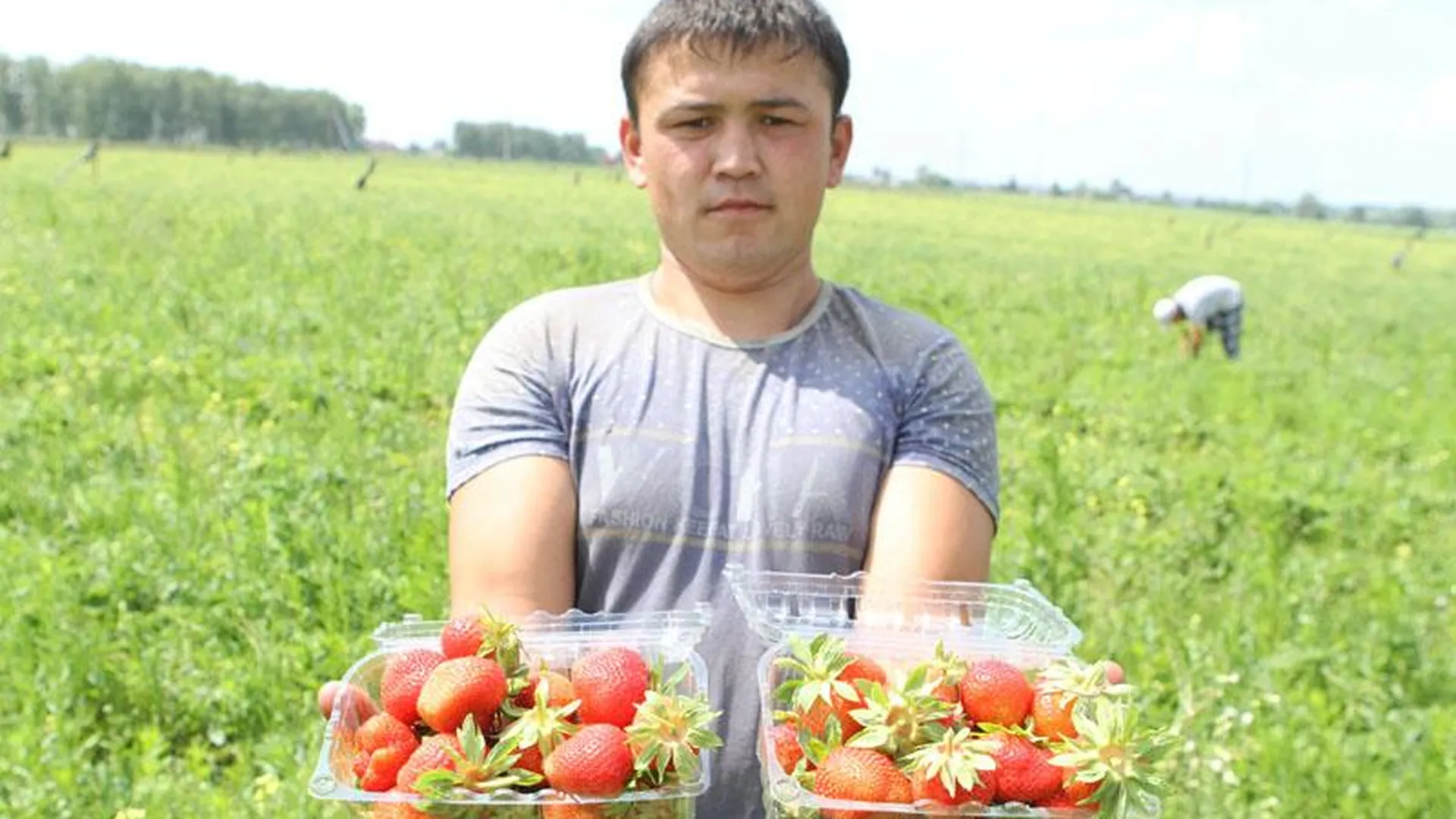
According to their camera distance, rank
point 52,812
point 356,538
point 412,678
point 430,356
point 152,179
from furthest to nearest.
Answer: point 152,179
point 430,356
point 356,538
point 52,812
point 412,678

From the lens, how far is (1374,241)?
59406 millimetres

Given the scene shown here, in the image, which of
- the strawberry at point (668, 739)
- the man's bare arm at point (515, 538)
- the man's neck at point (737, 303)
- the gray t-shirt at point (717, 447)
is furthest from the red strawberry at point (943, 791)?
the man's neck at point (737, 303)

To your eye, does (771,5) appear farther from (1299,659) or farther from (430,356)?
(430,356)

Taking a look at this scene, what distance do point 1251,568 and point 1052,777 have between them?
4767 millimetres

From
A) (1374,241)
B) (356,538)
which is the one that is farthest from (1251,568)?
(1374,241)

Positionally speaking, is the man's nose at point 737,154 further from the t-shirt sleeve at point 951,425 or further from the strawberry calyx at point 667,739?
the strawberry calyx at point 667,739

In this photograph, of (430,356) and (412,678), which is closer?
(412,678)

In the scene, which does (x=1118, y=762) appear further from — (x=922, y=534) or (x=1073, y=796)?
(x=922, y=534)

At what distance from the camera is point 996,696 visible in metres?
1.47

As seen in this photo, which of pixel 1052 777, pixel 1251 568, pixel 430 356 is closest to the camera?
pixel 1052 777

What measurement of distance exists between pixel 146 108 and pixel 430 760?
122830 millimetres

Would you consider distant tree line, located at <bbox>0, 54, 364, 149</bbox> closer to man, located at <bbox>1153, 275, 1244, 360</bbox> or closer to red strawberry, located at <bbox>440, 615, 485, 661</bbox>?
man, located at <bbox>1153, 275, 1244, 360</bbox>

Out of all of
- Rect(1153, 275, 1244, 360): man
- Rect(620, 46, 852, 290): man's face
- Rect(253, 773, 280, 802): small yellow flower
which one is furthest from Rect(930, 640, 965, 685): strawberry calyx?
Rect(1153, 275, 1244, 360): man

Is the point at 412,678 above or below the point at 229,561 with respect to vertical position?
above
